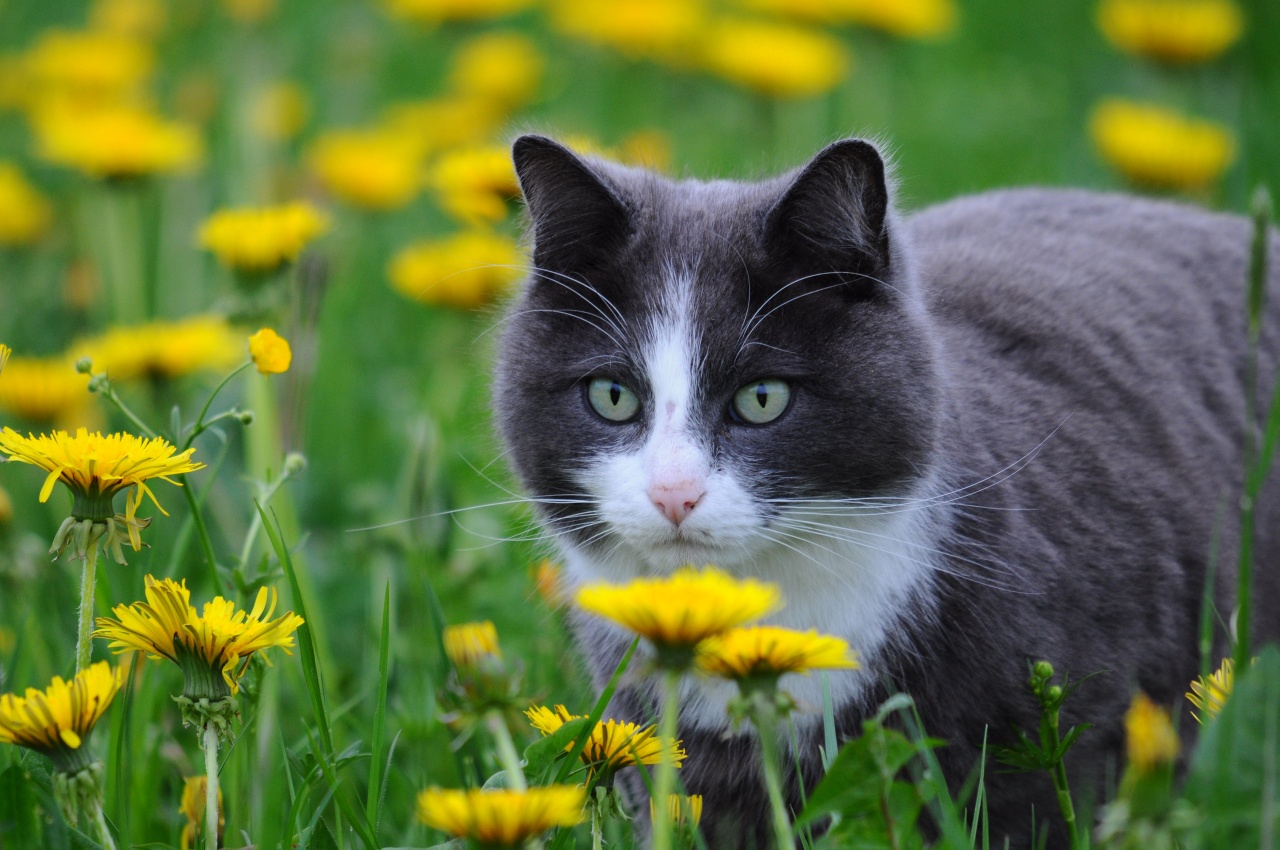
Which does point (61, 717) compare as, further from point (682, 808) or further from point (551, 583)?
point (551, 583)

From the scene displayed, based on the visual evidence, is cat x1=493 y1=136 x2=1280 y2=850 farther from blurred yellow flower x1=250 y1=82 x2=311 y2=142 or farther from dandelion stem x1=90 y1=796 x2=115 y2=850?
blurred yellow flower x1=250 y1=82 x2=311 y2=142

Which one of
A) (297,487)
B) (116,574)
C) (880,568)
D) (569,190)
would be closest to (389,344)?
(297,487)

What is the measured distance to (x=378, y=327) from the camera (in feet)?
13.1

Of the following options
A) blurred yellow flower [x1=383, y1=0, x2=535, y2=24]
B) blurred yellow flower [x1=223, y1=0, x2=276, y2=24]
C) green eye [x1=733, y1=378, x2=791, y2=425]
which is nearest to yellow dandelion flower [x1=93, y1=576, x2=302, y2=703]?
green eye [x1=733, y1=378, x2=791, y2=425]

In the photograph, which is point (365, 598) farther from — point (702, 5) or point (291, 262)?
point (702, 5)

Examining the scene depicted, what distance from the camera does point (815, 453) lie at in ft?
5.44

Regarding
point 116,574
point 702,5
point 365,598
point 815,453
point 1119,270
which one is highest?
point 702,5

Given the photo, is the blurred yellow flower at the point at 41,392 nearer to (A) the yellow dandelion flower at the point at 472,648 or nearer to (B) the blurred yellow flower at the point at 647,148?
(A) the yellow dandelion flower at the point at 472,648

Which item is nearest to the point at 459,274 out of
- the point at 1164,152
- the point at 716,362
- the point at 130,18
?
the point at 716,362

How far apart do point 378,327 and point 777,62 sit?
1477 millimetres

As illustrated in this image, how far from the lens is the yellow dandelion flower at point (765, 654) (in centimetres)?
106

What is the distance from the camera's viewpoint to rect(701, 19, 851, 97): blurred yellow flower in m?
3.95

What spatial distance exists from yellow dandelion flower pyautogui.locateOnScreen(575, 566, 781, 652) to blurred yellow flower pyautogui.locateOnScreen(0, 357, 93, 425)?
1567mm

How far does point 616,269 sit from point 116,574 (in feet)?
3.37
